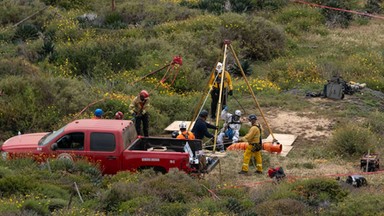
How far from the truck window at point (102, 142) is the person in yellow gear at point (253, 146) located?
2884mm

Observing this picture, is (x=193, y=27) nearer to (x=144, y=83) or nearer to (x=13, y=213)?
(x=144, y=83)

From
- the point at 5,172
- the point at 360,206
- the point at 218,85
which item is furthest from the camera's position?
the point at 218,85

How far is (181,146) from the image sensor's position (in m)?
17.7

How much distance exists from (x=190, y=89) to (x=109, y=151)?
978 centimetres

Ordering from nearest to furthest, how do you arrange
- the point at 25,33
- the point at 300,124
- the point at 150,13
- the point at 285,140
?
the point at 285,140
the point at 300,124
the point at 25,33
the point at 150,13

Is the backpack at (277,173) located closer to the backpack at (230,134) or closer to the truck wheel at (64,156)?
the backpack at (230,134)

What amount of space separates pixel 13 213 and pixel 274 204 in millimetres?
4467

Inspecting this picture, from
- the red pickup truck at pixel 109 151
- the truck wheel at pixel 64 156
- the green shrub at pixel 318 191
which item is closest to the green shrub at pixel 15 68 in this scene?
the red pickup truck at pixel 109 151

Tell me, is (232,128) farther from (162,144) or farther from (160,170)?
(160,170)

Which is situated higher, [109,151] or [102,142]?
[102,142]

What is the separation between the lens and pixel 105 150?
17.1 meters

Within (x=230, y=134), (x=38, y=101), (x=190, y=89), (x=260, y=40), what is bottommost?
(x=190, y=89)

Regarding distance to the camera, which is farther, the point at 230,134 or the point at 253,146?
the point at 230,134

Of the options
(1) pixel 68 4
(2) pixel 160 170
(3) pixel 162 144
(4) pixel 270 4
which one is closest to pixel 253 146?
(3) pixel 162 144
